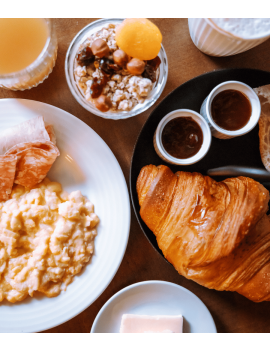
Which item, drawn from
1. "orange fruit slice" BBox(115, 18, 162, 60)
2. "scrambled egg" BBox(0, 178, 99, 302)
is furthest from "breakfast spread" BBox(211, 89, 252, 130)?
"scrambled egg" BBox(0, 178, 99, 302)

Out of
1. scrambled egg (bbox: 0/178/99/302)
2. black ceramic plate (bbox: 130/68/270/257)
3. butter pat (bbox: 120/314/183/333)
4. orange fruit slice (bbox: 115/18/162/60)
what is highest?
orange fruit slice (bbox: 115/18/162/60)

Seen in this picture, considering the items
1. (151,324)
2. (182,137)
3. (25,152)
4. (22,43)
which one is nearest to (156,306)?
(151,324)

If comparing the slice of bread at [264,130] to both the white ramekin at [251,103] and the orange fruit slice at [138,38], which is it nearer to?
the white ramekin at [251,103]

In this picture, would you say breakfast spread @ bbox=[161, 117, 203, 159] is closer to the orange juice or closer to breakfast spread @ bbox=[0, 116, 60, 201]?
breakfast spread @ bbox=[0, 116, 60, 201]

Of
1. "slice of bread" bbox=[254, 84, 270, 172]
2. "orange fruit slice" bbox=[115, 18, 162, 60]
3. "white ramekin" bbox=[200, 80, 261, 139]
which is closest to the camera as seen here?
"orange fruit slice" bbox=[115, 18, 162, 60]

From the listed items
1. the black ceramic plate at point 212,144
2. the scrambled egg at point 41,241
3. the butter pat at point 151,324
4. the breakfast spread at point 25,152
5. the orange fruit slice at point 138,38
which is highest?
the orange fruit slice at point 138,38

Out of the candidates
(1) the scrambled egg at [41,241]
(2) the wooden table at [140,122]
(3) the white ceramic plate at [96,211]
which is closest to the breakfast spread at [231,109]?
(2) the wooden table at [140,122]

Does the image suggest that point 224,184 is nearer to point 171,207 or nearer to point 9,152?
point 171,207
